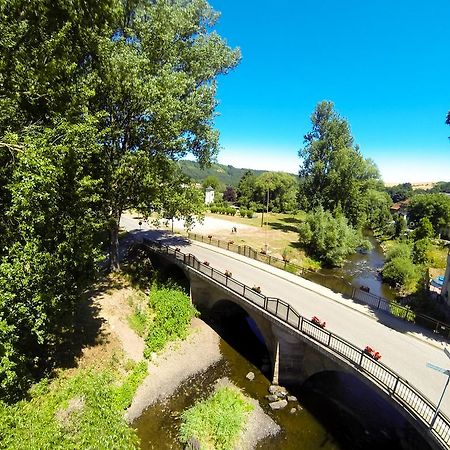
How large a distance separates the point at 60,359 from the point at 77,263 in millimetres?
6929

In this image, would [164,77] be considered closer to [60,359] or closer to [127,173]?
[127,173]

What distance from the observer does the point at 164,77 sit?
60.0ft

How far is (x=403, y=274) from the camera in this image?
33031 mm

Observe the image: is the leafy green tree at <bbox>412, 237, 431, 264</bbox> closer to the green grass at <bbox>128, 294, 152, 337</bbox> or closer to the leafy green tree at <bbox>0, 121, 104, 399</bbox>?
the green grass at <bbox>128, 294, 152, 337</bbox>

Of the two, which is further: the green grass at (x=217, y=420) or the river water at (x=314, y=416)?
the river water at (x=314, y=416)

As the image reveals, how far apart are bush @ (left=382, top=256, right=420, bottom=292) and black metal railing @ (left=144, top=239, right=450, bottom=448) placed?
74.4 ft

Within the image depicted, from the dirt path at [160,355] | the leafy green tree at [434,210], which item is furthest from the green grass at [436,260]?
the dirt path at [160,355]

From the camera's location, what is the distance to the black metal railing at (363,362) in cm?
1001

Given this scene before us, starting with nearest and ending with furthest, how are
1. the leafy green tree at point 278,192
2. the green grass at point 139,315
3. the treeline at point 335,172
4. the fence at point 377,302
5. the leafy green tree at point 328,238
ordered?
the fence at point 377,302
the green grass at point 139,315
the leafy green tree at point 328,238
the treeline at point 335,172
the leafy green tree at point 278,192

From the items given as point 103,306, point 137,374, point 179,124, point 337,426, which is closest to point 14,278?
point 137,374

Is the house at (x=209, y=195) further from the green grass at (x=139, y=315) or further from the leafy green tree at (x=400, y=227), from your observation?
the green grass at (x=139, y=315)

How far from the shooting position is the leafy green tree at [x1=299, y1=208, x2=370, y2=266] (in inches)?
1521

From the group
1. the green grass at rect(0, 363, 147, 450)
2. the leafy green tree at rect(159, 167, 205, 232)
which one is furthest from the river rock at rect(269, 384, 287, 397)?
the leafy green tree at rect(159, 167, 205, 232)

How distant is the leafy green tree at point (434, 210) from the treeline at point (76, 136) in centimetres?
6577
